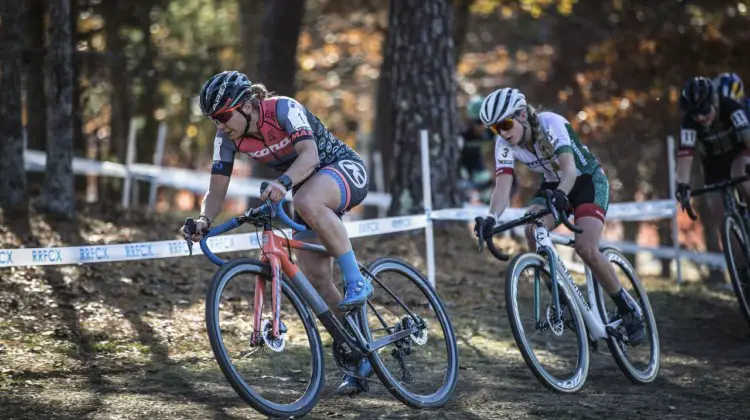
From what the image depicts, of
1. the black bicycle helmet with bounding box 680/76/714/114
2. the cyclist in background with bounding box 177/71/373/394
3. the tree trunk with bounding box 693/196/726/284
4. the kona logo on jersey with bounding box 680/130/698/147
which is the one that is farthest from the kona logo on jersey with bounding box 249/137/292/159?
the tree trunk with bounding box 693/196/726/284

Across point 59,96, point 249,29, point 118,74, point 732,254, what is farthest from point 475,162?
point 249,29

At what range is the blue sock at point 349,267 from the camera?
6.10 meters

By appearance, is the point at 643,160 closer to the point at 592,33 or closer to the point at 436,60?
the point at 592,33

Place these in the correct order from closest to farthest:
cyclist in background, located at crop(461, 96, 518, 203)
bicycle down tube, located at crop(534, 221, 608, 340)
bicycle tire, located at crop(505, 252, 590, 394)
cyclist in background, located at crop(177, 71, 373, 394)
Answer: cyclist in background, located at crop(177, 71, 373, 394)
bicycle tire, located at crop(505, 252, 590, 394)
bicycle down tube, located at crop(534, 221, 608, 340)
cyclist in background, located at crop(461, 96, 518, 203)

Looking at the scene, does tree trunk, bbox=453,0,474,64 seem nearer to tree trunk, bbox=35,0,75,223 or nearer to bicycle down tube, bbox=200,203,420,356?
tree trunk, bbox=35,0,75,223

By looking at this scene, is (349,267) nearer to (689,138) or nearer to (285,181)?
(285,181)

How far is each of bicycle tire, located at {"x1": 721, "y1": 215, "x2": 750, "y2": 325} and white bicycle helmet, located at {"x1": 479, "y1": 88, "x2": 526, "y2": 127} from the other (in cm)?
352

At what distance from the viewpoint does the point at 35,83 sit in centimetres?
1473

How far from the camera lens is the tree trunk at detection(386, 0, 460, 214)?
481 inches

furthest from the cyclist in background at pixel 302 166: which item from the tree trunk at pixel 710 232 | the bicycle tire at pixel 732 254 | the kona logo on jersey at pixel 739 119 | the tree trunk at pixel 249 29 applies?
the tree trunk at pixel 249 29

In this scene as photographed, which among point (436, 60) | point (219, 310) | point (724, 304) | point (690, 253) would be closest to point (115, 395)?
point (219, 310)

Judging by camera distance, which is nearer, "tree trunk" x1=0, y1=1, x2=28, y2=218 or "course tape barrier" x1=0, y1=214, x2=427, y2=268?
"course tape barrier" x1=0, y1=214, x2=427, y2=268

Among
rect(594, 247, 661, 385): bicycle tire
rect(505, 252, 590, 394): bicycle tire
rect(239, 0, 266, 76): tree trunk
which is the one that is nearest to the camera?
rect(505, 252, 590, 394): bicycle tire

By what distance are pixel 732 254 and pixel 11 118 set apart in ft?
23.9
